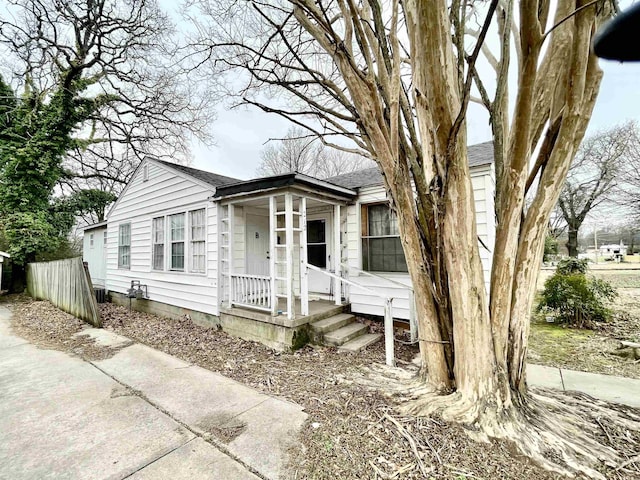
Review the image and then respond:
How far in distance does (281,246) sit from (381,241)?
222cm

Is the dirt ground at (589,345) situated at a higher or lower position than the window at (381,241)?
lower

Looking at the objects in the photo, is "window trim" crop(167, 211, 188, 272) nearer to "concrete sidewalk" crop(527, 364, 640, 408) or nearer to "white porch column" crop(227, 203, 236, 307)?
"white porch column" crop(227, 203, 236, 307)

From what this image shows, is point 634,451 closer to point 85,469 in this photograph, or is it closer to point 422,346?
point 422,346

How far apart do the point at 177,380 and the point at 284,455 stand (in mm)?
2235

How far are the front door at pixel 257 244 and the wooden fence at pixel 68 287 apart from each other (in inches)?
144

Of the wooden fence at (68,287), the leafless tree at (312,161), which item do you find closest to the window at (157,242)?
the wooden fence at (68,287)

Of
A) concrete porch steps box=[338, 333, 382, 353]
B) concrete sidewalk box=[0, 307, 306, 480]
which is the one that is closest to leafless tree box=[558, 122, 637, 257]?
concrete porch steps box=[338, 333, 382, 353]

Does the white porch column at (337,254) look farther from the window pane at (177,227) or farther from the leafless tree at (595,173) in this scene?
the leafless tree at (595,173)

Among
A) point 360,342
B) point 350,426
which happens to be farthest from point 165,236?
point 350,426

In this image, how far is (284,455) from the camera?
240 centimetres

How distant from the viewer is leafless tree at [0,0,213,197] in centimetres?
1052

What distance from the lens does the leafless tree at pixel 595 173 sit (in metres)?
15.7

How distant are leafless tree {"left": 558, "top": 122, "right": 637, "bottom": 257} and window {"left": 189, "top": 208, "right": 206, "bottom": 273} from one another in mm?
18400

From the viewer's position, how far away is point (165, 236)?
7.58 meters
